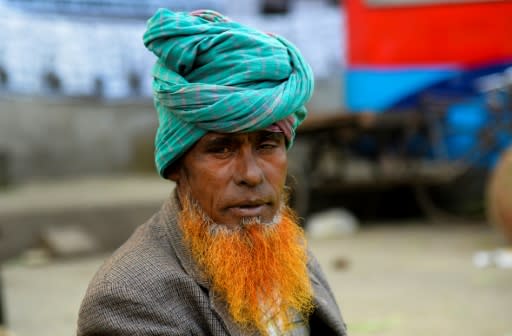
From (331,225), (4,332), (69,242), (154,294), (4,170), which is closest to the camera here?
(154,294)

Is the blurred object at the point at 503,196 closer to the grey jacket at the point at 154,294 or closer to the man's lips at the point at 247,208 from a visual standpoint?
the man's lips at the point at 247,208

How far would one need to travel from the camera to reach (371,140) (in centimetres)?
872

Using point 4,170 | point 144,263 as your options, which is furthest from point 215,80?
point 4,170

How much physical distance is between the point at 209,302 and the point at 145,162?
7.52 meters

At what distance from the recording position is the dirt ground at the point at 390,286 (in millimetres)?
4621

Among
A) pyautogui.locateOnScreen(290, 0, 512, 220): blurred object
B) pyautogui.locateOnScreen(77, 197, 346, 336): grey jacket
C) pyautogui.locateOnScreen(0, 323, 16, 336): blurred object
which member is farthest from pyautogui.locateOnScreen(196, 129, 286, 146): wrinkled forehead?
pyautogui.locateOnScreen(290, 0, 512, 220): blurred object

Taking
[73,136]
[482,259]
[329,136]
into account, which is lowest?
[482,259]

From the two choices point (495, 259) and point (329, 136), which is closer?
point (495, 259)

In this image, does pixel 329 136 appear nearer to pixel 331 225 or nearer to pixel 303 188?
pixel 303 188

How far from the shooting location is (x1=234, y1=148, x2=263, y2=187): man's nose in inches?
75.6

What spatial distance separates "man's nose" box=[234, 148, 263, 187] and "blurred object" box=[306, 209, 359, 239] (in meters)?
5.65

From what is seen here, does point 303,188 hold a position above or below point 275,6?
below

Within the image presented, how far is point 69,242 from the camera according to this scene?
6.52 metres

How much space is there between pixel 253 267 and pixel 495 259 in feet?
15.3
